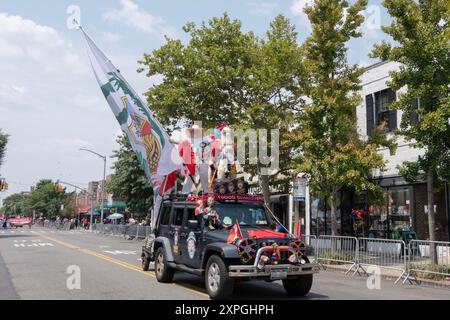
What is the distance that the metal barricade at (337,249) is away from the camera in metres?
15.6

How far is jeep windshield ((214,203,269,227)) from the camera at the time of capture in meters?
10.1

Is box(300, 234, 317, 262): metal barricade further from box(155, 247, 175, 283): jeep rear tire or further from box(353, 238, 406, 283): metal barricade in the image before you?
box(155, 247, 175, 283): jeep rear tire

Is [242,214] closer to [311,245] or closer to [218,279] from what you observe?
[218,279]

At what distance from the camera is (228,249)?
28.9 feet

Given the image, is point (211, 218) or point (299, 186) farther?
point (299, 186)

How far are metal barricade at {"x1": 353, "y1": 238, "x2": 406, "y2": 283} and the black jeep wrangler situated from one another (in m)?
5.33

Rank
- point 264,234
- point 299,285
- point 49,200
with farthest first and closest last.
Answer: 1. point 49,200
2. point 299,285
3. point 264,234

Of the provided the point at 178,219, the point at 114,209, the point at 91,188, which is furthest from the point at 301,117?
the point at 91,188

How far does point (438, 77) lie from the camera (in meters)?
14.4

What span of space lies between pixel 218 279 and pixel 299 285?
1836mm

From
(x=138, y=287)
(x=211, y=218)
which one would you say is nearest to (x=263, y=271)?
(x=211, y=218)

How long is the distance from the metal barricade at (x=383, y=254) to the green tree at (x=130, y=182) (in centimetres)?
2438

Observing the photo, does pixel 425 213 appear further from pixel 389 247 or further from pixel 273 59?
pixel 273 59
